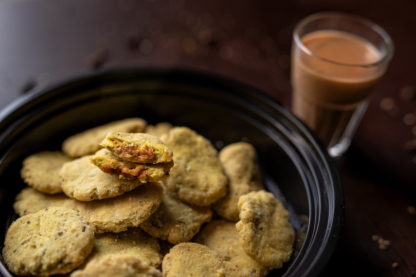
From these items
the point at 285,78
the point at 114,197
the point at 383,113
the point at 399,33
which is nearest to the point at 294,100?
the point at 285,78

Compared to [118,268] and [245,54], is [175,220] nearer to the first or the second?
[118,268]

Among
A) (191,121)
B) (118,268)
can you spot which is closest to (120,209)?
(118,268)

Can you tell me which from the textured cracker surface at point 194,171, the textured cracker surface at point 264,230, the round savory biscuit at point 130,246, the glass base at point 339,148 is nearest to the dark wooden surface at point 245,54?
the glass base at point 339,148

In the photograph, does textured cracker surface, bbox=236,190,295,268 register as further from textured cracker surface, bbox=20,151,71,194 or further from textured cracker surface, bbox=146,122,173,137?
textured cracker surface, bbox=20,151,71,194

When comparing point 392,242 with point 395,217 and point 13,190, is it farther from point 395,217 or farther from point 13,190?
point 13,190

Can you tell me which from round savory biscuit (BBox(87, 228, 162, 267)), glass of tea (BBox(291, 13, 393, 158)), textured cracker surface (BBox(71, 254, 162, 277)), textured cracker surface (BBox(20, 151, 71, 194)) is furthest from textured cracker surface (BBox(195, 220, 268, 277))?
glass of tea (BBox(291, 13, 393, 158))
